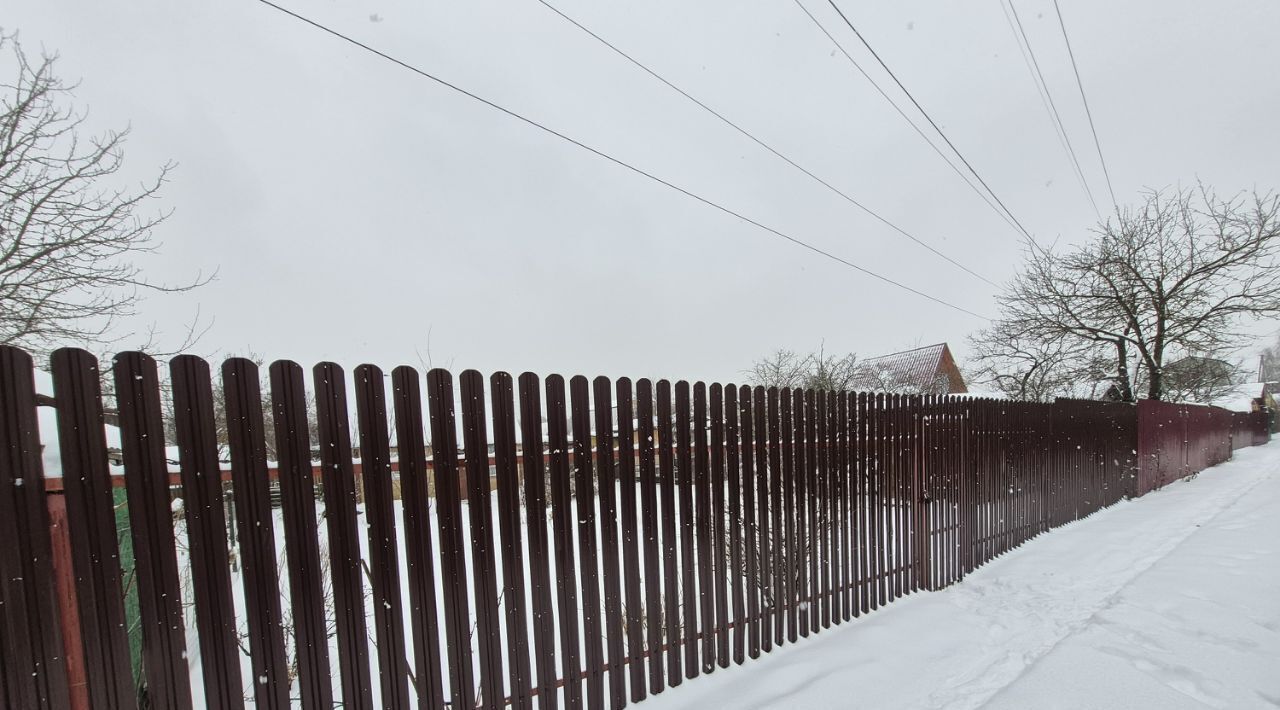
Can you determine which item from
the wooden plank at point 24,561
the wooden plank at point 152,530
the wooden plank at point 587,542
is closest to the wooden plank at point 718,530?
the wooden plank at point 587,542

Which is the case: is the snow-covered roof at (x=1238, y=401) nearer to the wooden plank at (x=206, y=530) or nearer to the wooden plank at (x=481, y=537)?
the wooden plank at (x=481, y=537)

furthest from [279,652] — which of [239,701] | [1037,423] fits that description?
[1037,423]

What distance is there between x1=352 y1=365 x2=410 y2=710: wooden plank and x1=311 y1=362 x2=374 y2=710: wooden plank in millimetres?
55

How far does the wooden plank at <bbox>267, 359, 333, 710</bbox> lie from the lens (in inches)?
70.1

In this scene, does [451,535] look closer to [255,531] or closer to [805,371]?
[255,531]

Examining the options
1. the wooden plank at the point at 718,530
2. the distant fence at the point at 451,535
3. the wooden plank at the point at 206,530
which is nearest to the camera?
the distant fence at the point at 451,535

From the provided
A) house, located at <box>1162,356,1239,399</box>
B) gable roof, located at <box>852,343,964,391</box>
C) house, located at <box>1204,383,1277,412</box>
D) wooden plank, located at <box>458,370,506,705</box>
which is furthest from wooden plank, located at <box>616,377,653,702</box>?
house, located at <box>1204,383,1277,412</box>

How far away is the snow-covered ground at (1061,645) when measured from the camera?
2.54 metres

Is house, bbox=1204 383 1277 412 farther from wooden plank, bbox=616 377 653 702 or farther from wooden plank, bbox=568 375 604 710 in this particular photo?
wooden plank, bbox=568 375 604 710

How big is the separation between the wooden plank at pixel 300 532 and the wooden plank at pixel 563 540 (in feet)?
3.13

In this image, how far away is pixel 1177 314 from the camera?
14.0 metres

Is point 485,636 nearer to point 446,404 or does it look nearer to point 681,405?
point 446,404

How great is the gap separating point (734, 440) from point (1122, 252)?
17.9 meters

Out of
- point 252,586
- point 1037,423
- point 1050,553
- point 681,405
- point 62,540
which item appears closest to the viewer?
point 62,540
